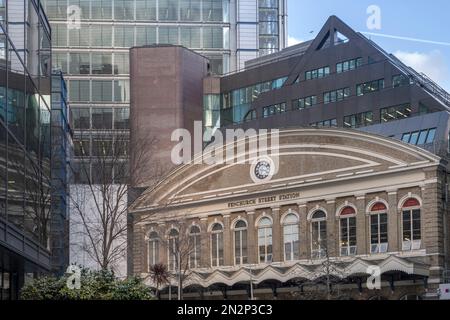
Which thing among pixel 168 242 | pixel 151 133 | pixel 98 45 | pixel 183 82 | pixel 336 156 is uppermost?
pixel 98 45

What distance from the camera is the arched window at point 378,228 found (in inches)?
2360

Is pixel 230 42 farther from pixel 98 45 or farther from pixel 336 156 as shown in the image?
pixel 336 156

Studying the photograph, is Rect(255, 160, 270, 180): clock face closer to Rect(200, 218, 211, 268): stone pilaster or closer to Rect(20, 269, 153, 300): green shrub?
Rect(200, 218, 211, 268): stone pilaster

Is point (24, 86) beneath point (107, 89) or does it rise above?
beneath

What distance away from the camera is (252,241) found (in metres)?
68.1

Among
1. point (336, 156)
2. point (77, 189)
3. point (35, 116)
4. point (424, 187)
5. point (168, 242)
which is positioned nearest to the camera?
point (35, 116)

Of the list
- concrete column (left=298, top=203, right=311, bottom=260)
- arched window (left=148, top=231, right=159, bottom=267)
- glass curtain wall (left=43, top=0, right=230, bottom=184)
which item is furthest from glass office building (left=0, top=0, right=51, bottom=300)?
glass curtain wall (left=43, top=0, right=230, bottom=184)

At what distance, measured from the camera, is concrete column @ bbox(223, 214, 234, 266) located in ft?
228

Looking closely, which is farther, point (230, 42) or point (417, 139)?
point (230, 42)

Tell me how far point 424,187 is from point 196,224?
21.1 m

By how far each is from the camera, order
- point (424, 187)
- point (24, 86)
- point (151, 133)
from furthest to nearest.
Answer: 1. point (151, 133)
2. point (424, 187)
3. point (24, 86)

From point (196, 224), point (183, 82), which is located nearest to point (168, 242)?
point (196, 224)

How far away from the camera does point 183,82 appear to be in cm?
9200

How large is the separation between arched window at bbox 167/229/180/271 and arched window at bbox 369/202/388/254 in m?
14.2
